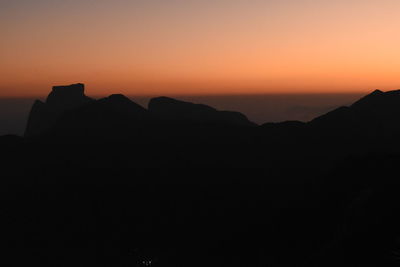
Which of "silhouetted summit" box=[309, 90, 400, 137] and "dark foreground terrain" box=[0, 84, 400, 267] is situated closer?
"dark foreground terrain" box=[0, 84, 400, 267]

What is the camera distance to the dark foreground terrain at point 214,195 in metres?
94.1

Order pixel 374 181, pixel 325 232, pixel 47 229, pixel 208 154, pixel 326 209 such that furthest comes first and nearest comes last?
1. pixel 208 154
2. pixel 47 229
3. pixel 326 209
4. pixel 325 232
5. pixel 374 181

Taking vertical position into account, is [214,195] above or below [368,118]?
below

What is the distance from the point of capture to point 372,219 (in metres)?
78.1

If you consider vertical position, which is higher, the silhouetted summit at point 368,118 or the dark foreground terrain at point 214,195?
the silhouetted summit at point 368,118

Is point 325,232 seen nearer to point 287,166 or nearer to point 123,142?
point 287,166

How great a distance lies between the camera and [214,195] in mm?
141250

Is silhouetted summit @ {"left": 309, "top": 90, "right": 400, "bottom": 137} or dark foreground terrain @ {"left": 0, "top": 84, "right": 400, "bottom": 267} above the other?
silhouetted summit @ {"left": 309, "top": 90, "right": 400, "bottom": 137}

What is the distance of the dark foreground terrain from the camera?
309 feet

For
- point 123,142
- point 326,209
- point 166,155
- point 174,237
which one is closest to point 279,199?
point 326,209

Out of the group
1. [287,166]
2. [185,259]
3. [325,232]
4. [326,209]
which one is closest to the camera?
[325,232]

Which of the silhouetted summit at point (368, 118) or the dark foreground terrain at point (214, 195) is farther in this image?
the silhouetted summit at point (368, 118)

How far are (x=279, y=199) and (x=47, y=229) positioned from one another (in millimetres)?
72204

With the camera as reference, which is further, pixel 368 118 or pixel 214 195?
pixel 368 118
